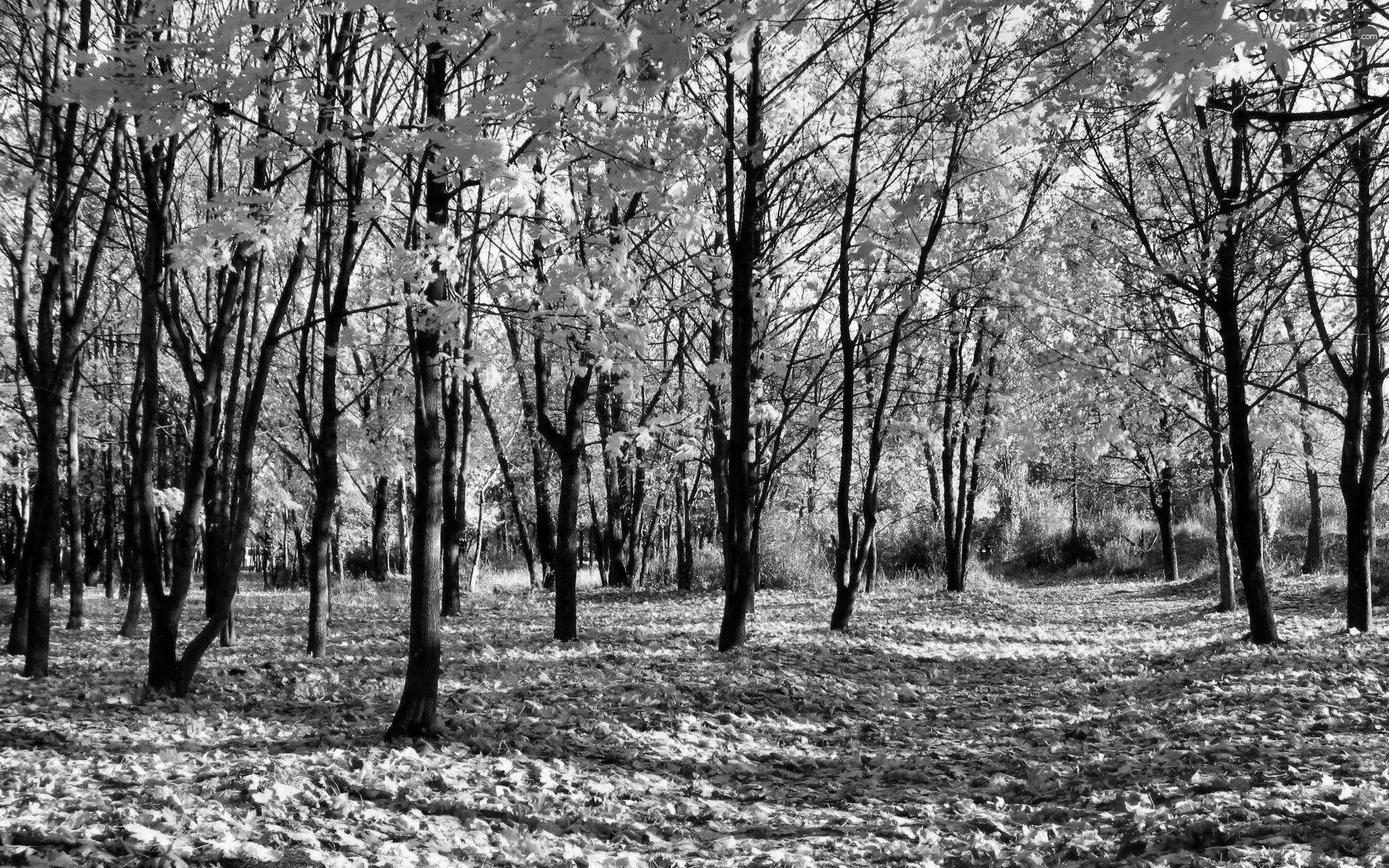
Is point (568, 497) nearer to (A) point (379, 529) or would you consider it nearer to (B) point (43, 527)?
(B) point (43, 527)

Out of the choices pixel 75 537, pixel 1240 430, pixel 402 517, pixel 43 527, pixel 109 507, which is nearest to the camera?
pixel 43 527

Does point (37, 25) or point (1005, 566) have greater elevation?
point (37, 25)

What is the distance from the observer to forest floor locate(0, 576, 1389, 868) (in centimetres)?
368

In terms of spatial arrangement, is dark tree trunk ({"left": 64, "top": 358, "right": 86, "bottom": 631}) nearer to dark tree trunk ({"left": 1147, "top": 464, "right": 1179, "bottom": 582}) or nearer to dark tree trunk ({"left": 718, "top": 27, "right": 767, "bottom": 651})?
dark tree trunk ({"left": 718, "top": 27, "right": 767, "bottom": 651})

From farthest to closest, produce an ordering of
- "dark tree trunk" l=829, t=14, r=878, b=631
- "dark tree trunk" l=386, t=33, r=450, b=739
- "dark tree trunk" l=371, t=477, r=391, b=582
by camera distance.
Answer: "dark tree trunk" l=371, t=477, r=391, b=582
"dark tree trunk" l=829, t=14, r=878, b=631
"dark tree trunk" l=386, t=33, r=450, b=739

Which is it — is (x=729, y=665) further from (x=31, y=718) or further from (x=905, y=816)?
(x=31, y=718)

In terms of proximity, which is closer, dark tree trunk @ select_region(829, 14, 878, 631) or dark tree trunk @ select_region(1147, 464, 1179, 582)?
dark tree trunk @ select_region(829, 14, 878, 631)

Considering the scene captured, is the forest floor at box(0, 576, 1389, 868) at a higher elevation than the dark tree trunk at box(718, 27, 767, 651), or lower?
lower

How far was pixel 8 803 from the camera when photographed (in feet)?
12.3

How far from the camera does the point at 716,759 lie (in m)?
5.51

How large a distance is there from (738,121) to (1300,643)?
27.0 ft

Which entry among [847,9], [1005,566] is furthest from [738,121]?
[1005,566]

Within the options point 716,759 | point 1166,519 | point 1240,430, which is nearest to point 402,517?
point 1166,519

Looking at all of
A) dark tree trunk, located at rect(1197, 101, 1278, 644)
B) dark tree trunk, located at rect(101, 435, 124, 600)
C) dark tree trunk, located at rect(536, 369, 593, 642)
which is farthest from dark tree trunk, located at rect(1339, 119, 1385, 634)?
dark tree trunk, located at rect(101, 435, 124, 600)
